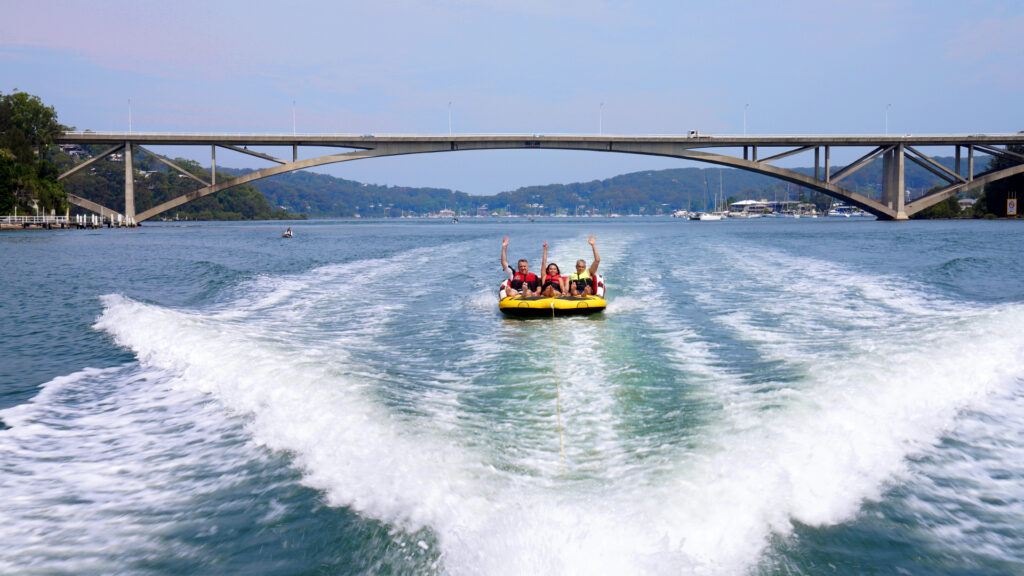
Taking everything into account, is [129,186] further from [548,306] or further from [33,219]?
[548,306]

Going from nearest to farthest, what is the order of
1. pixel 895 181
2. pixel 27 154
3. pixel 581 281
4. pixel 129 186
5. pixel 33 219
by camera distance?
pixel 581 281 < pixel 33 219 < pixel 27 154 < pixel 129 186 < pixel 895 181

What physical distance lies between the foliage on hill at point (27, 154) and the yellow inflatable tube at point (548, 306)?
68199 millimetres

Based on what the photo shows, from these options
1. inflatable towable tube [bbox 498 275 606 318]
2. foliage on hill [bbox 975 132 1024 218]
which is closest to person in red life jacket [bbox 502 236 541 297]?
inflatable towable tube [bbox 498 275 606 318]

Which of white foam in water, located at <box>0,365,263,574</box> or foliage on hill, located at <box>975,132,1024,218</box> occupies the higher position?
foliage on hill, located at <box>975,132,1024,218</box>

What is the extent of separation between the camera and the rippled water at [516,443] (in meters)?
4.49

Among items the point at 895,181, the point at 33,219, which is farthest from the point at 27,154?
the point at 895,181

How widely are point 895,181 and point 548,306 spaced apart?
3055 inches

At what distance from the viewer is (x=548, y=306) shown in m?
14.7

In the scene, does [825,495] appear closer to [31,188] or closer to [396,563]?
[396,563]

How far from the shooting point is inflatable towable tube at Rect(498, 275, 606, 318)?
575 inches

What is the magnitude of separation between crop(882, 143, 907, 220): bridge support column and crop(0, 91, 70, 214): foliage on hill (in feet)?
290

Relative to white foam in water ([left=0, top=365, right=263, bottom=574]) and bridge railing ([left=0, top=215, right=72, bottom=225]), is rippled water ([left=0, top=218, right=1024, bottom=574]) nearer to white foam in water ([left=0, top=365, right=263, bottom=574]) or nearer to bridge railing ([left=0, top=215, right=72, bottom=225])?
white foam in water ([left=0, top=365, right=263, bottom=574])

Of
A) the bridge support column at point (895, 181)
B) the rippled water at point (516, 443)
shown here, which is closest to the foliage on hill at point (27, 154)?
the rippled water at point (516, 443)

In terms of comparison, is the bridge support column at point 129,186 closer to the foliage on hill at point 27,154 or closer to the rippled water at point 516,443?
the foliage on hill at point 27,154
